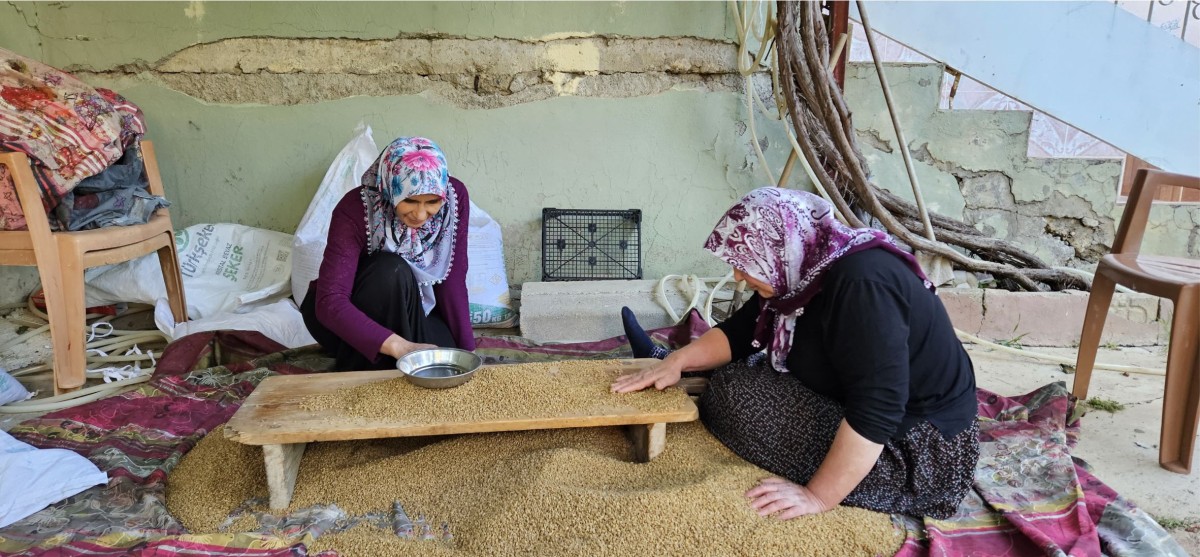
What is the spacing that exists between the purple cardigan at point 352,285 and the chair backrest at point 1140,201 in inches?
91.9

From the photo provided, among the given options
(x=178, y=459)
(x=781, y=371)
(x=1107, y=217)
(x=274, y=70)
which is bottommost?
(x=178, y=459)

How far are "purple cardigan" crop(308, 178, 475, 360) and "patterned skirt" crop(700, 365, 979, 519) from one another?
1.05 metres

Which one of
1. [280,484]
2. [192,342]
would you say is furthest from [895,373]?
[192,342]

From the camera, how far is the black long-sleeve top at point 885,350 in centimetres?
146

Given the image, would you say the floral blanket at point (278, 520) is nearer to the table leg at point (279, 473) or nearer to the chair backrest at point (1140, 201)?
the table leg at point (279, 473)

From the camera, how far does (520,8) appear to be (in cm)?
338

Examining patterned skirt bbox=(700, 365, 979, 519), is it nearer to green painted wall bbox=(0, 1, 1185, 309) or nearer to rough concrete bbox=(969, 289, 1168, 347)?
rough concrete bbox=(969, 289, 1168, 347)

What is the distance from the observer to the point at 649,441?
1780 millimetres

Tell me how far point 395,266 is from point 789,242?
125cm

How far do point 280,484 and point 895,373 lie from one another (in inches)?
54.2

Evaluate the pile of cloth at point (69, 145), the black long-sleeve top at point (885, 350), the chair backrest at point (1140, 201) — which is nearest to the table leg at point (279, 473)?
the black long-sleeve top at point (885, 350)

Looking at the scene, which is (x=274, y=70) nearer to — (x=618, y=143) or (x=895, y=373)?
(x=618, y=143)

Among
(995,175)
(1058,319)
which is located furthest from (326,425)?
(995,175)

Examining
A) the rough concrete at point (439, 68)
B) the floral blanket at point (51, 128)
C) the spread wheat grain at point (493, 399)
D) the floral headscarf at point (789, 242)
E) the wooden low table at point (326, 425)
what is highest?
the rough concrete at point (439, 68)
